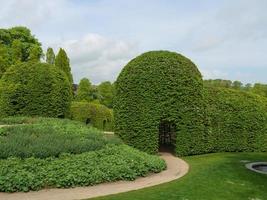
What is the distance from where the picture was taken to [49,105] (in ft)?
70.1

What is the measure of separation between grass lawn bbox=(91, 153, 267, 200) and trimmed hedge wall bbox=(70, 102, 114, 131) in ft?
46.9

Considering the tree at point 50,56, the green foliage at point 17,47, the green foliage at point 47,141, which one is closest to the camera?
the green foliage at point 47,141

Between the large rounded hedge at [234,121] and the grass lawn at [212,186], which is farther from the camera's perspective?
the large rounded hedge at [234,121]

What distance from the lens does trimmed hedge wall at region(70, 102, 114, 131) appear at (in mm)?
27531

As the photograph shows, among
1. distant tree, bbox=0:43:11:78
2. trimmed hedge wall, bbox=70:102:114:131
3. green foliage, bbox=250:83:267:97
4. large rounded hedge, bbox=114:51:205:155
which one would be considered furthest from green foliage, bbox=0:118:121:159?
green foliage, bbox=250:83:267:97

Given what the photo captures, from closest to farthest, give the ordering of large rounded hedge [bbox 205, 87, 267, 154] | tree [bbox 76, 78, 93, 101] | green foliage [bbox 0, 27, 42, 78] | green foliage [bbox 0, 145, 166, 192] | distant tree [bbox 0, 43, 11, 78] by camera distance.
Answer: green foliage [bbox 0, 145, 166, 192] → large rounded hedge [bbox 205, 87, 267, 154] → distant tree [bbox 0, 43, 11, 78] → green foliage [bbox 0, 27, 42, 78] → tree [bbox 76, 78, 93, 101]

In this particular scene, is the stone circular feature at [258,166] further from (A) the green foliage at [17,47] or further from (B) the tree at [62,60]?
(A) the green foliage at [17,47]

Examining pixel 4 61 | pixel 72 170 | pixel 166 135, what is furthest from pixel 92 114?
pixel 72 170

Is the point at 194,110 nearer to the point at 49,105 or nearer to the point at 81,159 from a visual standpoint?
the point at 81,159

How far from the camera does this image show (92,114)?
28.8 metres

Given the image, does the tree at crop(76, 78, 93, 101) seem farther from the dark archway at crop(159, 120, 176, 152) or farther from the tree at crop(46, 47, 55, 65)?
the dark archway at crop(159, 120, 176, 152)

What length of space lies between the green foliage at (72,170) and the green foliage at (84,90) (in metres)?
29.7

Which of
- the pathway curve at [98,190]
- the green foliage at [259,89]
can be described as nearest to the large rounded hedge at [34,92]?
the pathway curve at [98,190]

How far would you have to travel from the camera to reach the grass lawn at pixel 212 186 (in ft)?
30.6
